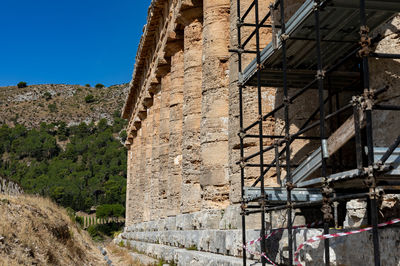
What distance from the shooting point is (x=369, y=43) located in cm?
384

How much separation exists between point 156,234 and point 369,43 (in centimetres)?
1331

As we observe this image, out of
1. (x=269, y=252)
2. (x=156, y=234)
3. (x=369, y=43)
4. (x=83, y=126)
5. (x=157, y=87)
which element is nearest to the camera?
(x=369, y=43)

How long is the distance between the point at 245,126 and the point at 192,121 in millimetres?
4287

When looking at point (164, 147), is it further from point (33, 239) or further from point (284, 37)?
point (284, 37)

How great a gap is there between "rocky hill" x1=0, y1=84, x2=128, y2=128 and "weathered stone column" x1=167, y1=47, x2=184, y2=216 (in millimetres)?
77874

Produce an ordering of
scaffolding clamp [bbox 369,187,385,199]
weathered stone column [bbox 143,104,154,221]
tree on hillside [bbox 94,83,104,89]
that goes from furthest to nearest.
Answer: tree on hillside [bbox 94,83,104,89], weathered stone column [bbox 143,104,154,221], scaffolding clamp [bbox 369,187,385,199]

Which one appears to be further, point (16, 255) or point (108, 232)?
point (108, 232)

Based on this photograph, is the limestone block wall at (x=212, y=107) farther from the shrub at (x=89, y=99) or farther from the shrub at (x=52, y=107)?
the shrub at (x=89, y=99)

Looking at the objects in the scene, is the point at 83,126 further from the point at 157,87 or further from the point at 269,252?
the point at 269,252

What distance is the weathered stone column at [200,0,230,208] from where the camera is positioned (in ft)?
34.6

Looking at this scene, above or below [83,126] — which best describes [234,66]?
below

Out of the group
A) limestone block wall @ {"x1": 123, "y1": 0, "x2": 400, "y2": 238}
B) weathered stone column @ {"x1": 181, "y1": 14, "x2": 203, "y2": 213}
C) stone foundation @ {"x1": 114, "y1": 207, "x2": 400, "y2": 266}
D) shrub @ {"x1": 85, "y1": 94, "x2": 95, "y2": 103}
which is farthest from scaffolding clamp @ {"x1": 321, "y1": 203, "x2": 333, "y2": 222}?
shrub @ {"x1": 85, "y1": 94, "x2": 95, "y2": 103}

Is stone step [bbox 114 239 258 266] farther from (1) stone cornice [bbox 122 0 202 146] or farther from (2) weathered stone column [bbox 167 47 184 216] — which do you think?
(1) stone cornice [bbox 122 0 202 146]

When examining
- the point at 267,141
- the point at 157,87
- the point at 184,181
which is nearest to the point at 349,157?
the point at 267,141
